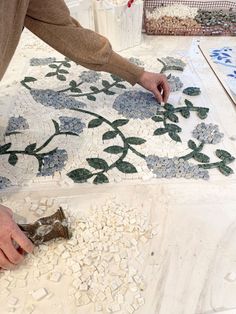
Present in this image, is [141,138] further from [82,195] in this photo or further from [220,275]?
[220,275]

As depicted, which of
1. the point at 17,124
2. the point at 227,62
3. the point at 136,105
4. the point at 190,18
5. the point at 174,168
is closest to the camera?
the point at 174,168

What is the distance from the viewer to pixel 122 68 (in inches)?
36.6

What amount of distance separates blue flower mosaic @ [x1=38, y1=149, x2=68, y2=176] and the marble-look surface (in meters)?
0.05

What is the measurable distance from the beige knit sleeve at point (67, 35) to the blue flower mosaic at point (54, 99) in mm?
147

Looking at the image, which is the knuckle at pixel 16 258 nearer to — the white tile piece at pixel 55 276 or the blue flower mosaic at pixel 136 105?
the white tile piece at pixel 55 276

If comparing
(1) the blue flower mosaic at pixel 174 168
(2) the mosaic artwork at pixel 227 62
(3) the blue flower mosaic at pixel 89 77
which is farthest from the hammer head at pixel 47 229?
(2) the mosaic artwork at pixel 227 62

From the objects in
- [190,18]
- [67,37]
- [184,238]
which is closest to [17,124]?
[67,37]

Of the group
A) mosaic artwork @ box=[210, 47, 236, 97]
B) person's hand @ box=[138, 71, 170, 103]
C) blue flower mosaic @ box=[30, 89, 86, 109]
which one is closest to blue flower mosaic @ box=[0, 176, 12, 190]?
blue flower mosaic @ box=[30, 89, 86, 109]

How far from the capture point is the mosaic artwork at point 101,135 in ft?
2.59

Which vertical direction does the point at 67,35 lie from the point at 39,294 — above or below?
above

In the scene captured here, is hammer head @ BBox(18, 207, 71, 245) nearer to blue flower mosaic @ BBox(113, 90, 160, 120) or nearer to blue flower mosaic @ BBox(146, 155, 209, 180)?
blue flower mosaic @ BBox(146, 155, 209, 180)

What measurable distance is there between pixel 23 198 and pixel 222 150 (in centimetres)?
49

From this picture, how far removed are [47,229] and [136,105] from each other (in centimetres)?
52

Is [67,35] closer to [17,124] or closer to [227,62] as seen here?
[17,124]
